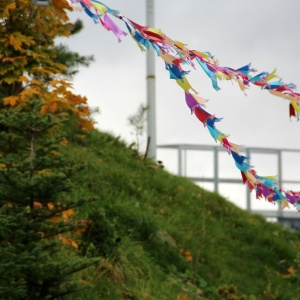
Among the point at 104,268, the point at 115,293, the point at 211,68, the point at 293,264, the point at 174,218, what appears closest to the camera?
the point at 211,68

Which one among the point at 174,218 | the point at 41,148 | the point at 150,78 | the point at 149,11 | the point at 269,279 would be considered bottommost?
the point at 269,279

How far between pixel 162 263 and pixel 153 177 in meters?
3.33

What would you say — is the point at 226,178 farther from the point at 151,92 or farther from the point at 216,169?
the point at 151,92

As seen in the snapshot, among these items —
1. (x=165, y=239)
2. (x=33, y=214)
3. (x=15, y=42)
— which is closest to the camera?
(x=33, y=214)

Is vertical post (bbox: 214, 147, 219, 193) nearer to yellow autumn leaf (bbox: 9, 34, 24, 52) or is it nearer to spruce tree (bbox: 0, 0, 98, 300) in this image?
yellow autumn leaf (bbox: 9, 34, 24, 52)

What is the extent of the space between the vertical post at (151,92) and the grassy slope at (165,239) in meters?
0.49

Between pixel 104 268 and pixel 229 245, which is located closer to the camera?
pixel 104 268

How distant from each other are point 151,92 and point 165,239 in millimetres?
4462

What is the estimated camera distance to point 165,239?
10891 millimetres

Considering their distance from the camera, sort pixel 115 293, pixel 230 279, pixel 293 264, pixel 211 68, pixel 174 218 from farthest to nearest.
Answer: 1. pixel 293 264
2. pixel 174 218
3. pixel 230 279
4. pixel 115 293
5. pixel 211 68

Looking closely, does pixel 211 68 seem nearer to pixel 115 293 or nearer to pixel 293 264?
pixel 115 293

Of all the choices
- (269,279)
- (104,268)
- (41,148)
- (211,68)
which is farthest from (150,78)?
(211,68)

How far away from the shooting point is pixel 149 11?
47.5 ft

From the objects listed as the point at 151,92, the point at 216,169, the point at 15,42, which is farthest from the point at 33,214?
the point at 216,169
